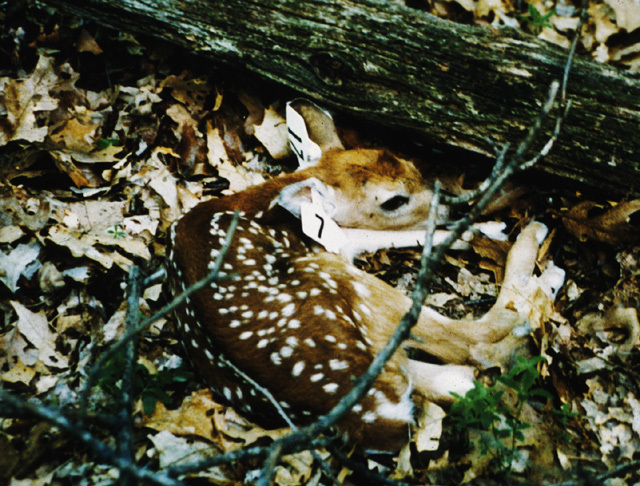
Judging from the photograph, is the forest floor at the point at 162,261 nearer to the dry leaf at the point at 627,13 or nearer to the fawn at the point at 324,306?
the dry leaf at the point at 627,13

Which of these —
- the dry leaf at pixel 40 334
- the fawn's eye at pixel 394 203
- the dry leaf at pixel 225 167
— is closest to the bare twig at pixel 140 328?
the dry leaf at pixel 40 334

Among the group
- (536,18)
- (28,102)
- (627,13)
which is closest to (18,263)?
(28,102)

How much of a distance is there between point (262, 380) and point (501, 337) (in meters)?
1.49

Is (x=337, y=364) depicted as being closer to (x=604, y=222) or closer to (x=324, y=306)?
(x=324, y=306)

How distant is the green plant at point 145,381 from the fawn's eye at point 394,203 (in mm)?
1807

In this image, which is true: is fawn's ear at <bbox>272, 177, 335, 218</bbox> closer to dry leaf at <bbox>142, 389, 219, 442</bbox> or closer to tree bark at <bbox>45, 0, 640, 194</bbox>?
tree bark at <bbox>45, 0, 640, 194</bbox>

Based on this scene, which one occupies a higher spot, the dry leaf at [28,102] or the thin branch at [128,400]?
the thin branch at [128,400]

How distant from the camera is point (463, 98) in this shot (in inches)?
134

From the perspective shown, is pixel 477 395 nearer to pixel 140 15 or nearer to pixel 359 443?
pixel 359 443

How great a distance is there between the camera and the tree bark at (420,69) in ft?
10.7

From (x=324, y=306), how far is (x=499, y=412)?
98cm

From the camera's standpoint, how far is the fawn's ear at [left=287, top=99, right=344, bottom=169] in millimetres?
3801

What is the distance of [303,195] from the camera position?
11.5 ft

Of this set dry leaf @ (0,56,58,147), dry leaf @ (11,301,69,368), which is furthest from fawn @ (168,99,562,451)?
dry leaf @ (0,56,58,147)
